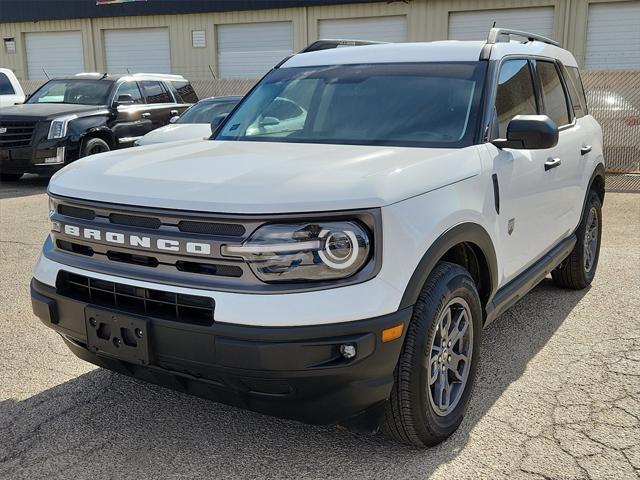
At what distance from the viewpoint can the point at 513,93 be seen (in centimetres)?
394

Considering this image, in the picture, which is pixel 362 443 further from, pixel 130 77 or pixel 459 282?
pixel 130 77

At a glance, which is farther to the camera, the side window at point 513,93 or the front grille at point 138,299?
the side window at point 513,93

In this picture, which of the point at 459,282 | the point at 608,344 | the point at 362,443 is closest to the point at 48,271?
the point at 362,443

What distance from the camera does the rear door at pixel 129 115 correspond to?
1194cm

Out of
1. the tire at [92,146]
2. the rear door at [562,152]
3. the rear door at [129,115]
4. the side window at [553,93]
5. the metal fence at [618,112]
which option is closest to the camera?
the rear door at [562,152]

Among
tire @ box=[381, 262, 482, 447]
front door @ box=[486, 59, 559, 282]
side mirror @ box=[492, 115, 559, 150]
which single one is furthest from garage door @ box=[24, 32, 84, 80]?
tire @ box=[381, 262, 482, 447]


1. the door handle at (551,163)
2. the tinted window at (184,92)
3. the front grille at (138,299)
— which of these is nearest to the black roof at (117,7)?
the tinted window at (184,92)

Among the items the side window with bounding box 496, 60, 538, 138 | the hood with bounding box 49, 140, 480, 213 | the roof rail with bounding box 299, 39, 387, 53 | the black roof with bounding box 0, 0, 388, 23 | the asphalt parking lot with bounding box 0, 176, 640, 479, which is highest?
the black roof with bounding box 0, 0, 388, 23

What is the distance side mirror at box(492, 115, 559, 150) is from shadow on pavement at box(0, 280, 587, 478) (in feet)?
4.41

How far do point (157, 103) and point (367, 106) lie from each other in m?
10.1

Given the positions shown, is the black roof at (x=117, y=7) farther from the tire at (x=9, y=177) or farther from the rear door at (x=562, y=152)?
the rear door at (x=562, y=152)

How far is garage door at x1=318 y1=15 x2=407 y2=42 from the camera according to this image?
2147 cm

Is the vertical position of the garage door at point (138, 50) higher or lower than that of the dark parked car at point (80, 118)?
higher

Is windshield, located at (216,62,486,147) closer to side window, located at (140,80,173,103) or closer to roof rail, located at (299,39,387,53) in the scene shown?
roof rail, located at (299,39,387,53)
